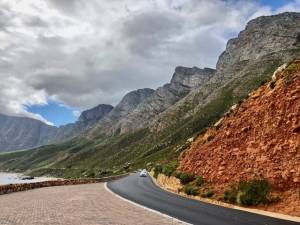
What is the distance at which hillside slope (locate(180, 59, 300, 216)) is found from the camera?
2808 cm

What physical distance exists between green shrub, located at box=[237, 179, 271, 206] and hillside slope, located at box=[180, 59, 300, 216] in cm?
73

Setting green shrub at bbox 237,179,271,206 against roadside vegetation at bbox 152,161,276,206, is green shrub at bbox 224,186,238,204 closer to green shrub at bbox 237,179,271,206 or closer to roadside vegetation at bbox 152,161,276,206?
roadside vegetation at bbox 152,161,276,206

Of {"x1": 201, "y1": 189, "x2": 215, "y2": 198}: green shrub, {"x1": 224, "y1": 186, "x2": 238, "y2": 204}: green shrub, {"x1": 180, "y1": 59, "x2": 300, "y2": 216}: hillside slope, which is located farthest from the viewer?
{"x1": 201, "y1": 189, "x2": 215, "y2": 198}: green shrub

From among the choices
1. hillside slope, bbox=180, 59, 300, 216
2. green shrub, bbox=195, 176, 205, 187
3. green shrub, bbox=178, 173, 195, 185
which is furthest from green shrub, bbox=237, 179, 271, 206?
green shrub, bbox=178, 173, 195, 185

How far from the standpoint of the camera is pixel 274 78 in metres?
39.8

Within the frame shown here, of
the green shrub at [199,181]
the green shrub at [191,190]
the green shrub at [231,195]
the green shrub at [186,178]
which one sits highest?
the green shrub at [186,178]

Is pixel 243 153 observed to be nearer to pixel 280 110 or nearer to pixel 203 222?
pixel 280 110

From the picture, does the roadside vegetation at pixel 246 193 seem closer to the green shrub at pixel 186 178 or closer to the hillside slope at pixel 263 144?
the hillside slope at pixel 263 144

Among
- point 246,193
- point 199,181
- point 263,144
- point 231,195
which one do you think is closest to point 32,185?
point 199,181

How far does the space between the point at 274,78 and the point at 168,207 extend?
19090mm

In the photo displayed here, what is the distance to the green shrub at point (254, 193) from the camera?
26406 mm

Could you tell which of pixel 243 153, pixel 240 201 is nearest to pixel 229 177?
pixel 243 153

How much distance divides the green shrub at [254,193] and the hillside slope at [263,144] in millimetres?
727

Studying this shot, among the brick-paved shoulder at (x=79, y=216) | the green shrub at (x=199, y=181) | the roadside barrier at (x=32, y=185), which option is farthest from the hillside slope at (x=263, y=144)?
the roadside barrier at (x=32, y=185)
